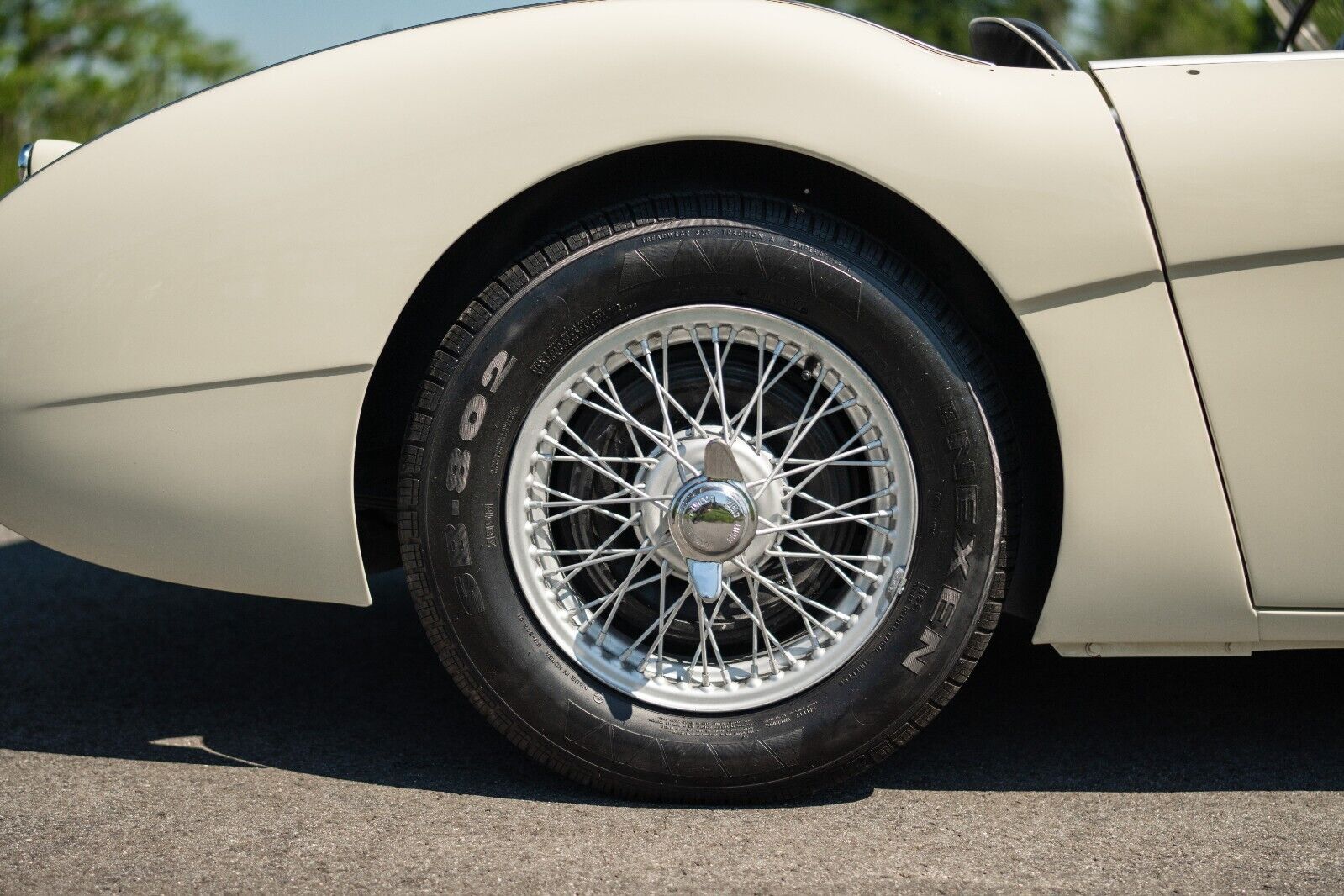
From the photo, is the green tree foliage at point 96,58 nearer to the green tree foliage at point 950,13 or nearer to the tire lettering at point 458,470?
the green tree foliage at point 950,13

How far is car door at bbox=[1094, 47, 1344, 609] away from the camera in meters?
1.82

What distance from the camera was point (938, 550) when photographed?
1.94 metres

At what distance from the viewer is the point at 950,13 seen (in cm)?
2044

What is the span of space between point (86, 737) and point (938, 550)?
1.60 metres

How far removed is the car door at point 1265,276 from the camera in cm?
182

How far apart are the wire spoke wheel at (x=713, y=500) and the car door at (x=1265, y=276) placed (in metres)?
0.50

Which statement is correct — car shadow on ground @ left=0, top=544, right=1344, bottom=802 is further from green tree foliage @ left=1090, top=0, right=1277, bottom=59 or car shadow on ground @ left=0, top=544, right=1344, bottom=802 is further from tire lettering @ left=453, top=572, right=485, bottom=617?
green tree foliage @ left=1090, top=0, right=1277, bottom=59

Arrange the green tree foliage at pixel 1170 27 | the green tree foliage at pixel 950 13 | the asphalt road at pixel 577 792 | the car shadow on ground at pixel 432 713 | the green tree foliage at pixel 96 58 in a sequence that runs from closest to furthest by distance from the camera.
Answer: the asphalt road at pixel 577 792
the car shadow on ground at pixel 432 713
the green tree foliage at pixel 96 58
the green tree foliage at pixel 1170 27
the green tree foliage at pixel 950 13

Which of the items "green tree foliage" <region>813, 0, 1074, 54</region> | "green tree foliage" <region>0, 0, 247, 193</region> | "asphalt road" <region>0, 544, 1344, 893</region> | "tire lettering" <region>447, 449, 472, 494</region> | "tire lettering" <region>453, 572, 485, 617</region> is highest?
"green tree foliage" <region>813, 0, 1074, 54</region>

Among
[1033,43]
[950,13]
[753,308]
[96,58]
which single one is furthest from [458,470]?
[950,13]

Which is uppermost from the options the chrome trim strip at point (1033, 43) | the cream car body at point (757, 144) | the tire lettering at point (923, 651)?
the chrome trim strip at point (1033, 43)

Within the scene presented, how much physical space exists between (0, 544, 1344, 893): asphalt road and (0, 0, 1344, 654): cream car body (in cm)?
31

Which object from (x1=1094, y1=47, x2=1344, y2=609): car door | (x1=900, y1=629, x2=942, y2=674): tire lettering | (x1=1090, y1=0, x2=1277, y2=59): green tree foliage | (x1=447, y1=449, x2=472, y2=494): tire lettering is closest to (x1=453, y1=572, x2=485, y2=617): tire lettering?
(x1=447, y1=449, x2=472, y2=494): tire lettering

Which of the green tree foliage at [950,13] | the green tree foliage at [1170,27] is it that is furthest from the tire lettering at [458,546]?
the green tree foliage at [950,13]
